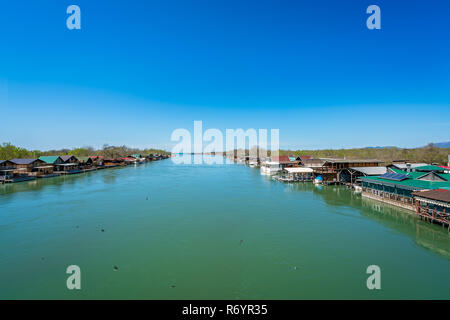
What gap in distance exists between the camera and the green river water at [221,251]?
9.68 metres

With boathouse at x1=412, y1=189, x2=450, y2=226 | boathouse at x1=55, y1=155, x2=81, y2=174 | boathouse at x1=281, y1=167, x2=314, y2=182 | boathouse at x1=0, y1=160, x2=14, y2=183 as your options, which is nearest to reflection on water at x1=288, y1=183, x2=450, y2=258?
boathouse at x1=412, y1=189, x2=450, y2=226

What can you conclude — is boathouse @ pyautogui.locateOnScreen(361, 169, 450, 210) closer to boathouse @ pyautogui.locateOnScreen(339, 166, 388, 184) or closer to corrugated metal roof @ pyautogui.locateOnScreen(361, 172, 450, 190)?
corrugated metal roof @ pyautogui.locateOnScreen(361, 172, 450, 190)

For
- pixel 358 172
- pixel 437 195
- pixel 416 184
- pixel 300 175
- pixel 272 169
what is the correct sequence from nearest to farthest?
pixel 437 195
pixel 416 184
pixel 358 172
pixel 300 175
pixel 272 169

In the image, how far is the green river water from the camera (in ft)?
31.8

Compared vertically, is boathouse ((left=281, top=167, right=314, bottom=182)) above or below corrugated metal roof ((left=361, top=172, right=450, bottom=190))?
below

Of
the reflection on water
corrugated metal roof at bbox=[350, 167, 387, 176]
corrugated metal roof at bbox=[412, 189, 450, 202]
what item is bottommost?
the reflection on water

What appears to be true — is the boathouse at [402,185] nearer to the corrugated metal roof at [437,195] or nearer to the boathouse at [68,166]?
the corrugated metal roof at [437,195]

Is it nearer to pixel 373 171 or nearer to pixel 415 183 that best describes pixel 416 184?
pixel 415 183

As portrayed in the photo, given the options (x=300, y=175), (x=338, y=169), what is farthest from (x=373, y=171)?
(x=300, y=175)

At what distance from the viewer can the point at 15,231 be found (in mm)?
16922

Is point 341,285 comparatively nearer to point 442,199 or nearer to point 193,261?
point 193,261

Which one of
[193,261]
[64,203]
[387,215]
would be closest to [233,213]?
[193,261]

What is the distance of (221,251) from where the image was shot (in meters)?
13.3

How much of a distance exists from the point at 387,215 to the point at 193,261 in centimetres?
2042
